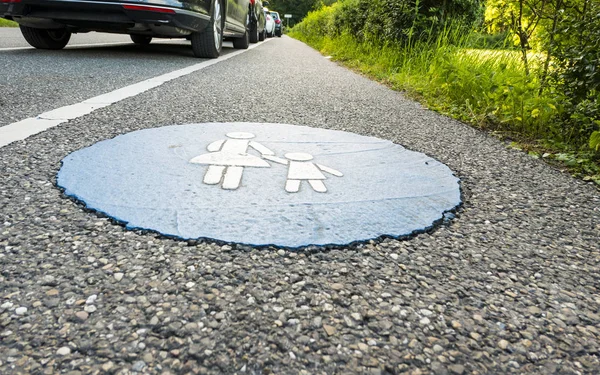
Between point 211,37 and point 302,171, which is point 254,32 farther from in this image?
point 302,171

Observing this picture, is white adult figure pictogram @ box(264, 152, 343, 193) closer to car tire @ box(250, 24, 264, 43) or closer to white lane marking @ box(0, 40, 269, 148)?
white lane marking @ box(0, 40, 269, 148)

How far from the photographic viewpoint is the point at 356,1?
29.3 ft

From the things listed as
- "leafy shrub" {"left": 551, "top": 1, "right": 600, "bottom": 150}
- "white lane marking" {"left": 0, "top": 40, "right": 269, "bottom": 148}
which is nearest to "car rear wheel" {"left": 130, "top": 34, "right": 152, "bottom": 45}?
"white lane marking" {"left": 0, "top": 40, "right": 269, "bottom": 148}

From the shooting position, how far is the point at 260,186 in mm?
1749

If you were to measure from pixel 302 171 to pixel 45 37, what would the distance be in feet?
19.4

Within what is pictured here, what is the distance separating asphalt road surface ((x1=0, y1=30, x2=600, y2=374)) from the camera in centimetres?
93

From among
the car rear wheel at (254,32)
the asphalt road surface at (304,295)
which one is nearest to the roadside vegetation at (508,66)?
the asphalt road surface at (304,295)

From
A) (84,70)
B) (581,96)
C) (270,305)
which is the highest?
(581,96)

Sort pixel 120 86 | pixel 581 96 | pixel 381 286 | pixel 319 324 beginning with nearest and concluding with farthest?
1. pixel 319 324
2. pixel 381 286
3. pixel 581 96
4. pixel 120 86

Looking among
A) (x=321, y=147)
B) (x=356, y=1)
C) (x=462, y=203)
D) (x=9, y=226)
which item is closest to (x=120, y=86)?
(x=321, y=147)

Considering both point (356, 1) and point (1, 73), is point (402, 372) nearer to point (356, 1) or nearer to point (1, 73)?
point (1, 73)

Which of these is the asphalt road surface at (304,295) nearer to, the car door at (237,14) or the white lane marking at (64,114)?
the white lane marking at (64,114)

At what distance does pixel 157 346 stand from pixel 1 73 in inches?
170

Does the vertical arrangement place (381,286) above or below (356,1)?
below
